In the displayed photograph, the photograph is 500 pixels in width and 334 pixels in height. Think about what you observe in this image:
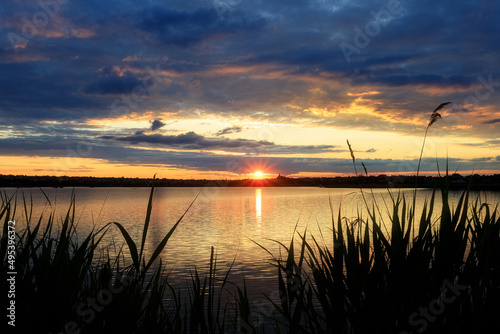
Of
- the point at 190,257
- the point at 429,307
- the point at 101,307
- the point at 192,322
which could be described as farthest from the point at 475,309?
the point at 190,257

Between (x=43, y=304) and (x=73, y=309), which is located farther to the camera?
(x=73, y=309)

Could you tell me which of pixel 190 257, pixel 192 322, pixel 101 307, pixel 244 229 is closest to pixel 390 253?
pixel 192 322

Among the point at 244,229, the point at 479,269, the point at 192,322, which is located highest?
the point at 479,269

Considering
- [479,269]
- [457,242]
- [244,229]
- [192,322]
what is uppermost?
[457,242]

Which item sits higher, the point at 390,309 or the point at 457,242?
the point at 457,242

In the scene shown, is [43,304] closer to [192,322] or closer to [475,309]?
[192,322]

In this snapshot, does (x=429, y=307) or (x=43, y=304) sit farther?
(x=429, y=307)

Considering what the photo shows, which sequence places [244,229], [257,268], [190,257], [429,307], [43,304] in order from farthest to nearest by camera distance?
[244,229] → [190,257] → [257,268] → [429,307] → [43,304]

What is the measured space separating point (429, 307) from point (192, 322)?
2.80 metres

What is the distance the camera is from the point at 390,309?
5234 mm

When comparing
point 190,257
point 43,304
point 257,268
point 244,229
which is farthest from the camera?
point 244,229

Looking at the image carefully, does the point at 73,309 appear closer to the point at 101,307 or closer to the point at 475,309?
the point at 101,307

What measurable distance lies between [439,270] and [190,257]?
28168 millimetres

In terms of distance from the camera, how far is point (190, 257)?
31.9 m
